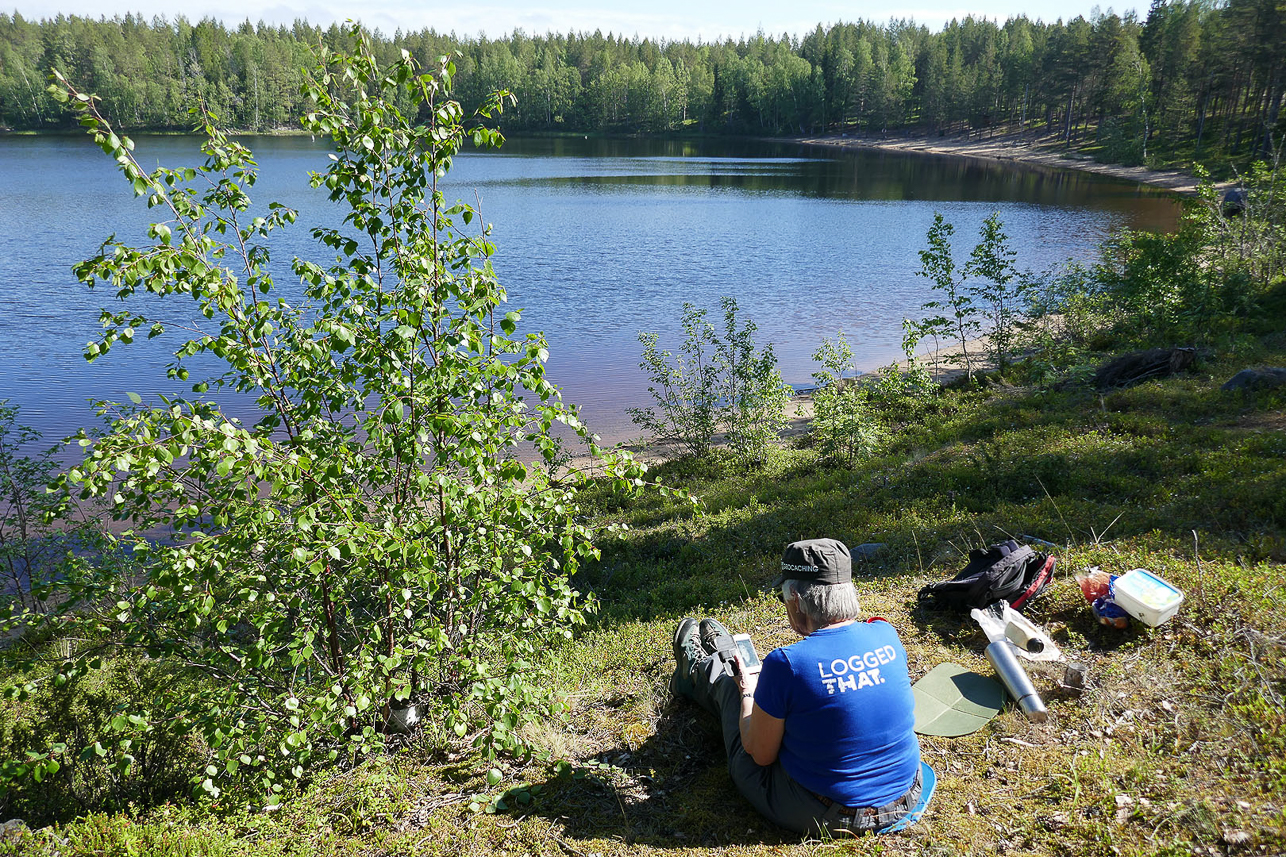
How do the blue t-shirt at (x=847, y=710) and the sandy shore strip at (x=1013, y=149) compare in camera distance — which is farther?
the sandy shore strip at (x=1013, y=149)

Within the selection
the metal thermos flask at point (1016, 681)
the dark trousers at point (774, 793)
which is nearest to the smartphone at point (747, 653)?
the dark trousers at point (774, 793)

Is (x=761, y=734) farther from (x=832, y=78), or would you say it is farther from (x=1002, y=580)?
(x=832, y=78)

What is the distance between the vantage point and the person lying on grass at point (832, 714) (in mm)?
3674

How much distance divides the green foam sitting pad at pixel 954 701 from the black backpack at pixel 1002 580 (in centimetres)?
82

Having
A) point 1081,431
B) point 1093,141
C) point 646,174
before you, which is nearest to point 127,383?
point 1081,431

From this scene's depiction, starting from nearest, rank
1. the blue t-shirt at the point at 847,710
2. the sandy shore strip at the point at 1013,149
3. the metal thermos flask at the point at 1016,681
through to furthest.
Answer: the blue t-shirt at the point at 847,710
the metal thermos flask at the point at 1016,681
the sandy shore strip at the point at 1013,149

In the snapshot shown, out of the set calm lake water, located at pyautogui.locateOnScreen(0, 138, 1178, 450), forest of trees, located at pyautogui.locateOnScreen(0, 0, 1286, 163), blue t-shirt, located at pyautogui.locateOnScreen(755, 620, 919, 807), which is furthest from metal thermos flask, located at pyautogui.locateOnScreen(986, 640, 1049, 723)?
forest of trees, located at pyautogui.locateOnScreen(0, 0, 1286, 163)

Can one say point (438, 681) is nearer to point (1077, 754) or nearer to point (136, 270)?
point (136, 270)

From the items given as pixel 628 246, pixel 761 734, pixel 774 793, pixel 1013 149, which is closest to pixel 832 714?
pixel 761 734

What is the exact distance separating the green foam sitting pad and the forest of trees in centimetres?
5927

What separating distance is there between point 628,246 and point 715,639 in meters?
32.1

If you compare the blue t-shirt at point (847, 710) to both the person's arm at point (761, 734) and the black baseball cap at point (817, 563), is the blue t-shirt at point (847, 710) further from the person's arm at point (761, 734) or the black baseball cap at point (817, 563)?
the black baseball cap at point (817, 563)

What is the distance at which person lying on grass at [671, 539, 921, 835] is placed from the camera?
3.67 metres

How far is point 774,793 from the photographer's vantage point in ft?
13.2
